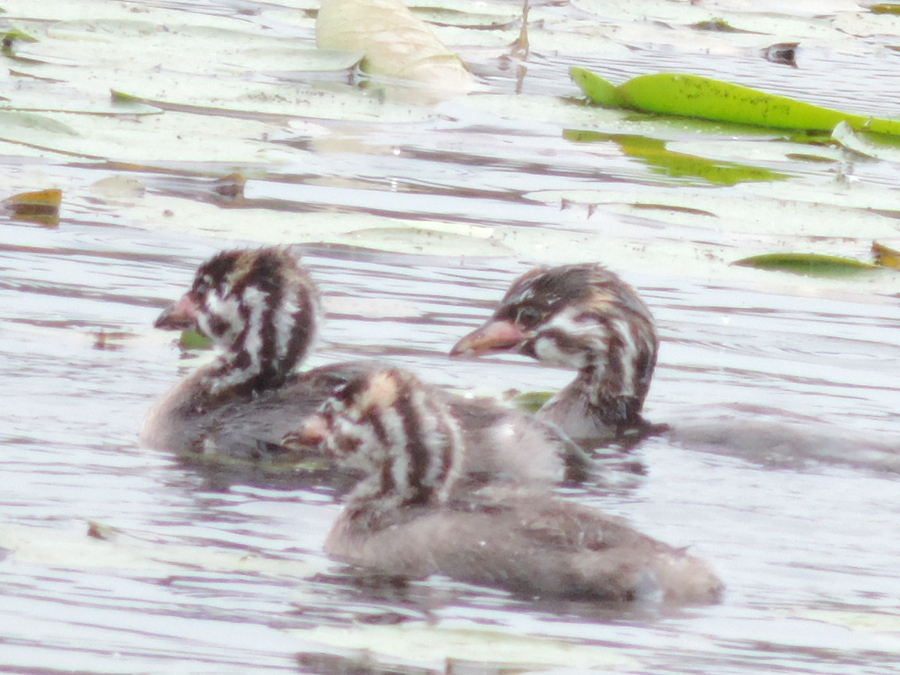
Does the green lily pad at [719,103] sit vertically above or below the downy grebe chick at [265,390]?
above

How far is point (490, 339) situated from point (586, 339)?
0.36m

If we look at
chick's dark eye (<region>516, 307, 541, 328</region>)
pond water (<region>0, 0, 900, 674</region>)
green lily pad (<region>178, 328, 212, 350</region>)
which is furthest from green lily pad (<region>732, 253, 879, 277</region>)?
green lily pad (<region>178, 328, 212, 350</region>)

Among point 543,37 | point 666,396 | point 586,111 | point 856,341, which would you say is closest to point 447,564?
point 666,396

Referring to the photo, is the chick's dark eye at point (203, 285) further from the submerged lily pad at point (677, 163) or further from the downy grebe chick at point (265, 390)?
the submerged lily pad at point (677, 163)

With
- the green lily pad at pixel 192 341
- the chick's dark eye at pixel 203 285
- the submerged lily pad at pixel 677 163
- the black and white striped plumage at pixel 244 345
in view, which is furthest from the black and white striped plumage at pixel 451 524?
the submerged lily pad at pixel 677 163

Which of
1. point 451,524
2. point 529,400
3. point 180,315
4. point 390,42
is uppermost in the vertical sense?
point 390,42

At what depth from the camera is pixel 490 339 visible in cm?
779

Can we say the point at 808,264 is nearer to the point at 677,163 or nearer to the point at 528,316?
the point at 528,316

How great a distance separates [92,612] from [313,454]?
1992 millimetres

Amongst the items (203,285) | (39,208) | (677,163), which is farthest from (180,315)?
(677,163)

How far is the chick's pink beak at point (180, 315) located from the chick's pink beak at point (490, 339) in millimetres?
896

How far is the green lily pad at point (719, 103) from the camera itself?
1158 centimetres

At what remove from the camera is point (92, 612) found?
525 centimetres

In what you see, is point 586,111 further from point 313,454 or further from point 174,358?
point 313,454
